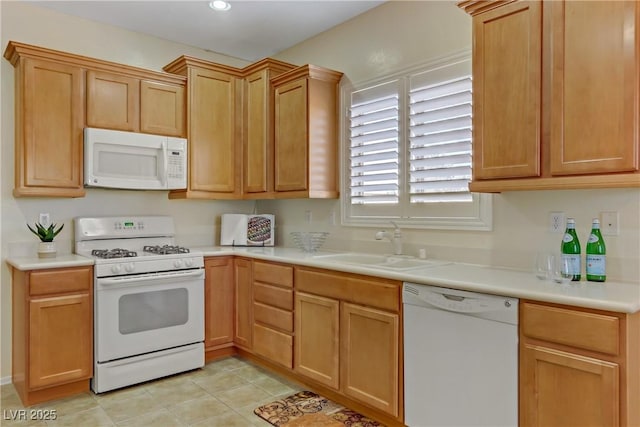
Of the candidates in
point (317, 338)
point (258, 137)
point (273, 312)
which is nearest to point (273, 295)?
point (273, 312)

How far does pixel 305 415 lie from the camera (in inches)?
106

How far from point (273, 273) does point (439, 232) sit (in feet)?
4.01

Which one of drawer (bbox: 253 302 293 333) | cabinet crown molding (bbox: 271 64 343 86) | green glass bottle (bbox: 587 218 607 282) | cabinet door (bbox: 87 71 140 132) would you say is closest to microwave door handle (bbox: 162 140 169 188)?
cabinet door (bbox: 87 71 140 132)

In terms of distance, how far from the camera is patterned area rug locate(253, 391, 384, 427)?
102 inches

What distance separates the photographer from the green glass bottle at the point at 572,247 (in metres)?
2.08

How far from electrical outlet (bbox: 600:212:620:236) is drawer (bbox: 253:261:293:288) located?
1862 mm

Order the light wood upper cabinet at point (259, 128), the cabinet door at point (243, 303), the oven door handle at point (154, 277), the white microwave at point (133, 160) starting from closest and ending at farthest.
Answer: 1. the oven door handle at point (154, 277)
2. the white microwave at point (133, 160)
3. the cabinet door at point (243, 303)
4. the light wood upper cabinet at point (259, 128)

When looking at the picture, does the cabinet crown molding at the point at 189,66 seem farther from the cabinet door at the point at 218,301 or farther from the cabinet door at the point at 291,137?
the cabinet door at the point at 218,301

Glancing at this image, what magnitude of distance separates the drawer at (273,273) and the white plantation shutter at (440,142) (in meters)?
1.02

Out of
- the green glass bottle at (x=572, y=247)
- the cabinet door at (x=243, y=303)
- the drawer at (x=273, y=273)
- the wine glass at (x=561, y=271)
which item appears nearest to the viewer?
the wine glass at (x=561, y=271)

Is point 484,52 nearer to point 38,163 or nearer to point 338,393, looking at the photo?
point 338,393

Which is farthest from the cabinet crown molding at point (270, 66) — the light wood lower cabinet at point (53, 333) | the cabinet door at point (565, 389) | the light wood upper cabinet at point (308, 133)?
the cabinet door at point (565, 389)

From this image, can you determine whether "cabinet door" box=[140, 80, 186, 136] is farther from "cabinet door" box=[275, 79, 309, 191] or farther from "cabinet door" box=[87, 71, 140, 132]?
"cabinet door" box=[275, 79, 309, 191]

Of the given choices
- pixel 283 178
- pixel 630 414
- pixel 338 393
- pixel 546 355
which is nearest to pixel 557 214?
pixel 546 355
